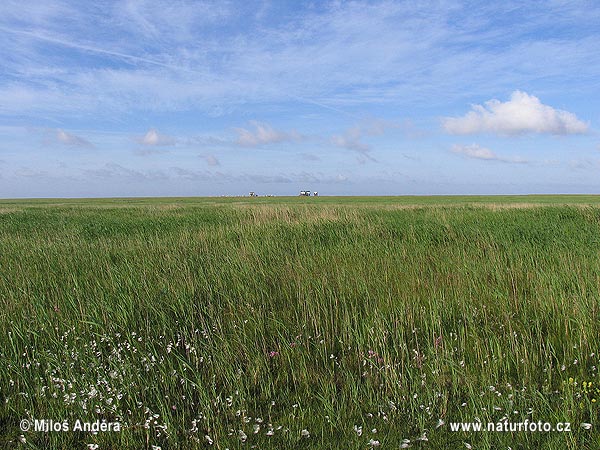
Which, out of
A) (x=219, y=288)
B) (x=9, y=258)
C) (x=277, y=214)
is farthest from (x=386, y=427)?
(x=277, y=214)

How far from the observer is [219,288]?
5.72 metres

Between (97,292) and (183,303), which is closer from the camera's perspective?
(183,303)

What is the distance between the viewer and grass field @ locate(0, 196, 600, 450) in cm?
274

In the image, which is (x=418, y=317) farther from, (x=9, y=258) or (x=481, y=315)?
(x=9, y=258)

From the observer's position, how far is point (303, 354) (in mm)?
3598

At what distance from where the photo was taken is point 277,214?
647 inches

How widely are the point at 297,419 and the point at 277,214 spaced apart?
1376cm

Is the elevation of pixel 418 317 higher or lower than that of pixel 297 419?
higher

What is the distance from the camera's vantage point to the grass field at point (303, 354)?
274 cm

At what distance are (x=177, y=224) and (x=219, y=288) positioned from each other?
10.5 meters

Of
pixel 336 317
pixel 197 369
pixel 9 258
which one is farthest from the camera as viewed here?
pixel 9 258

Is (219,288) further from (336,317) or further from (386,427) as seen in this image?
(386,427)

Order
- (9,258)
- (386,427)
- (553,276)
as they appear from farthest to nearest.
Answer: (9,258) → (553,276) → (386,427)

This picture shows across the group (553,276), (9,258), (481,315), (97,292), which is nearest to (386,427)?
(481,315)
